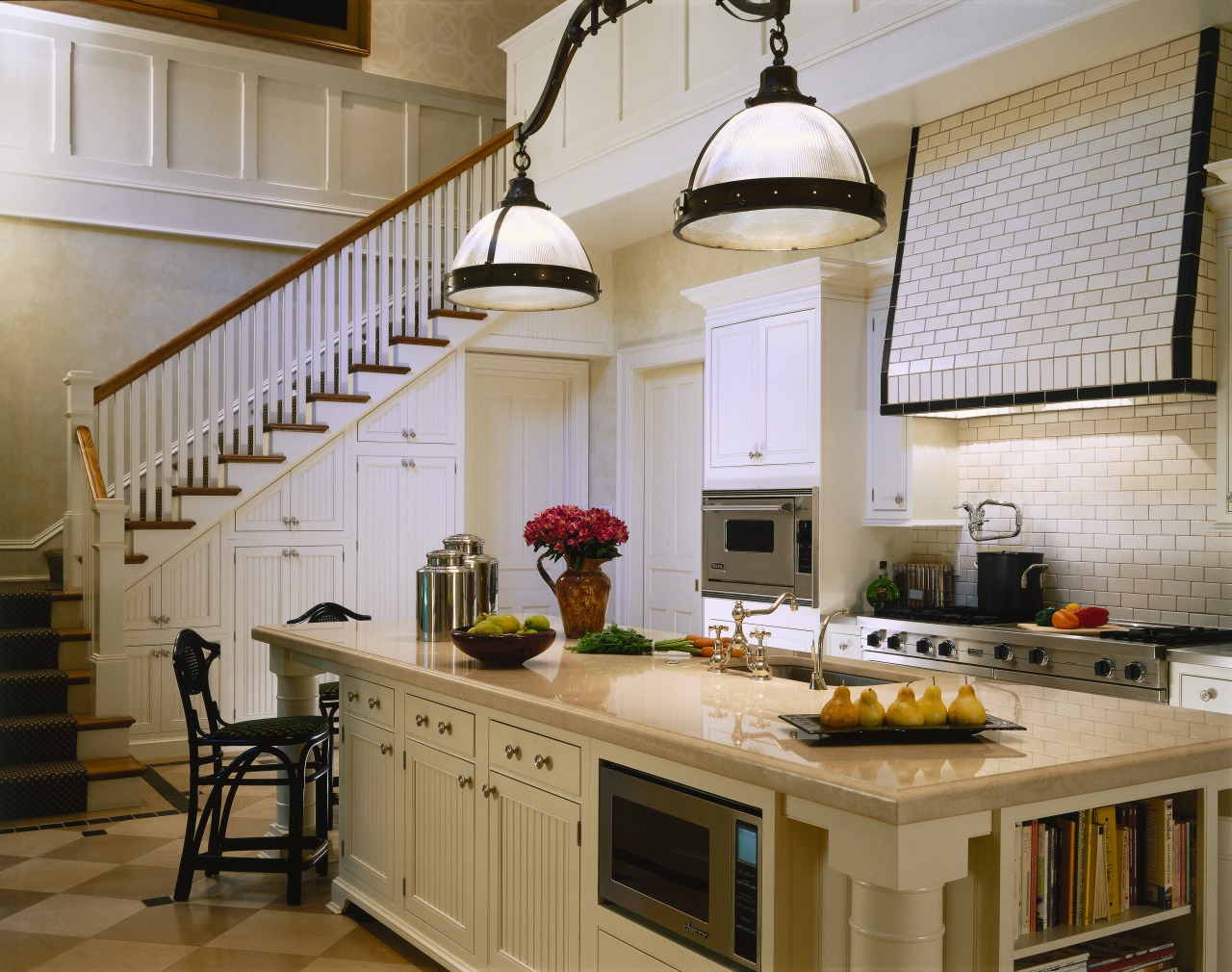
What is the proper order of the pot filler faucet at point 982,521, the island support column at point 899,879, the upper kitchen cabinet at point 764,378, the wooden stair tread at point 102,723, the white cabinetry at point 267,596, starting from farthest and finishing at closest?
the white cabinetry at point 267,596
the wooden stair tread at point 102,723
the upper kitchen cabinet at point 764,378
the pot filler faucet at point 982,521
the island support column at point 899,879

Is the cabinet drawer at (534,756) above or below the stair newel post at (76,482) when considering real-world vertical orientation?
below

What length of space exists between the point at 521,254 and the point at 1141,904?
8.27 feet

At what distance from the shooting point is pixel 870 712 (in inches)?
91.4

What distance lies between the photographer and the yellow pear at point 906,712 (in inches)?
91.0

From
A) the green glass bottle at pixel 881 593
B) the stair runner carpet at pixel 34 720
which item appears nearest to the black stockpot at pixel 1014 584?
the green glass bottle at pixel 881 593

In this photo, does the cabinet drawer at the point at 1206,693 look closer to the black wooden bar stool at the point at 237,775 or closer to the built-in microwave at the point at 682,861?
the built-in microwave at the point at 682,861

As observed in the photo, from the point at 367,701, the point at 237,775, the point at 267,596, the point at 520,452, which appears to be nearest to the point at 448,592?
the point at 367,701

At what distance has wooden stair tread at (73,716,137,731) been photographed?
18.7 ft

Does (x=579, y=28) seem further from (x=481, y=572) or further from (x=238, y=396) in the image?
(x=238, y=396)

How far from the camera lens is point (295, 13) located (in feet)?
28.5

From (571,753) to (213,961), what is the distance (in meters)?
1.69

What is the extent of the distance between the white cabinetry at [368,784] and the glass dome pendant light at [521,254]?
4.62 ft

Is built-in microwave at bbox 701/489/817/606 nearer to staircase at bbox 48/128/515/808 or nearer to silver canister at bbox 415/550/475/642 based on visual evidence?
silver canister at bbox 415/550/475/642

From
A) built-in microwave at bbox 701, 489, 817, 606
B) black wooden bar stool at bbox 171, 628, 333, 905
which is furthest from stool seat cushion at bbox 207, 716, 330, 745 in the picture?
built-in microwave at bbox 701, 489, 817, 606
